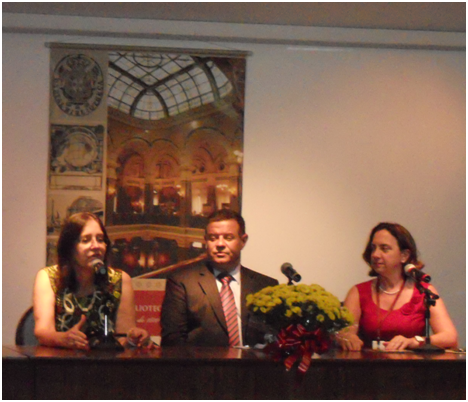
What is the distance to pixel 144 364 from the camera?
3189 millimetres

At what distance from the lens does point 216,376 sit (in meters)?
3.21

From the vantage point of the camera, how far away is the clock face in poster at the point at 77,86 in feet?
19.2

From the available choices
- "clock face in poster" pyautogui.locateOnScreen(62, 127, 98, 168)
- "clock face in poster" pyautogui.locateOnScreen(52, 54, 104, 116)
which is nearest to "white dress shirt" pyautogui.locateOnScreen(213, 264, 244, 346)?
"clock face in poster" pyautogui.locateOnScreen(62, 127, 98, 168)

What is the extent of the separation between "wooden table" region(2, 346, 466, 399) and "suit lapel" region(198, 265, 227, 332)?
2.17 ft

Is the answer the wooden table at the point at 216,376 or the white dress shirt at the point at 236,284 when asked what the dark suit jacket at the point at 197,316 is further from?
the wooden table at the point at 216,376

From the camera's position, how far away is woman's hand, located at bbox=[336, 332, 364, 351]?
3.75 meters

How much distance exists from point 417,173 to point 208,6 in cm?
233

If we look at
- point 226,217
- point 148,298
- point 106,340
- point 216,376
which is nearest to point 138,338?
point 106,340

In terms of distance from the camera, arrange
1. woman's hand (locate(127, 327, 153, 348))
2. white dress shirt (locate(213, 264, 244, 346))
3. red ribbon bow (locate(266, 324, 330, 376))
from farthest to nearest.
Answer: white dress shirt (locate(213, 264, 244, 346)), woman's hand (locate(127, 327, 153, 348)), red ribbon bow (locate(266, 324, 330, 376))

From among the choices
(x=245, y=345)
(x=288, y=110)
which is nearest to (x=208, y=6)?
(x=288, y=110)

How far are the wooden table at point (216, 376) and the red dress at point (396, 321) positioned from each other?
781 mm

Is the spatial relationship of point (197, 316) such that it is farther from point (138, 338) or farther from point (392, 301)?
point (392, 301)

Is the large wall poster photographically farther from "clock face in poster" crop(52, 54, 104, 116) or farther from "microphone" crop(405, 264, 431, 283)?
Result: "microphone" crop(405, 264, 431, 283)

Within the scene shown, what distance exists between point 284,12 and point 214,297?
8.61 ft
